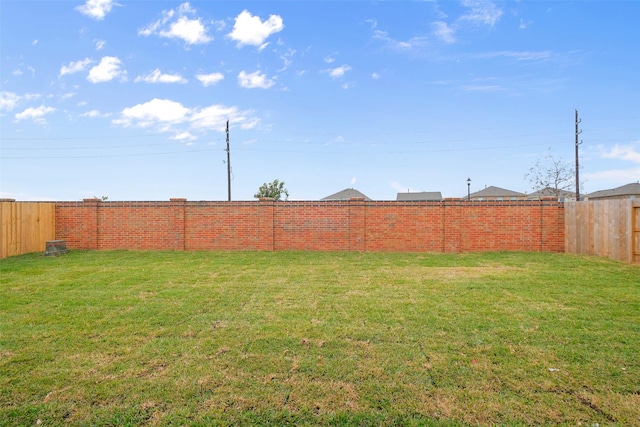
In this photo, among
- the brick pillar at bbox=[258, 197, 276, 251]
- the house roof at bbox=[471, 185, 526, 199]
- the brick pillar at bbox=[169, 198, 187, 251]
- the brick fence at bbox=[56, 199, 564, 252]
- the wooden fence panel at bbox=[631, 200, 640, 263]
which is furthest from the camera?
the house roof at bbox=[471, 185, 526, 199]

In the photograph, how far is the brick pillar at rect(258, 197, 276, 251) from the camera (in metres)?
12.0

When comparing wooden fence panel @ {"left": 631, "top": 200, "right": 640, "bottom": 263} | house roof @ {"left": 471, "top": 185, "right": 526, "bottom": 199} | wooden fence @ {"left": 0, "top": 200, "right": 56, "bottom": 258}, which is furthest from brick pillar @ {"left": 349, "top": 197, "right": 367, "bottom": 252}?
house roof @ {"left": 471, "top": 185, "right": 526, "bottom": 199}

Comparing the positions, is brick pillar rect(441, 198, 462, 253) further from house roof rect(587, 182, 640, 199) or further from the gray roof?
house roof rect(587, 182, 640, 199)

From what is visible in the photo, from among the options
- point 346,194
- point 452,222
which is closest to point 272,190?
point 346,194

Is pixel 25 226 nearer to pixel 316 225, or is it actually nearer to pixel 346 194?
pixel 316 225

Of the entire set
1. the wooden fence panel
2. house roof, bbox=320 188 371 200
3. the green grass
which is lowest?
the green grass

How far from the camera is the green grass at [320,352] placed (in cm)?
235

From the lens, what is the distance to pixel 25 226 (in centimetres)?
1127

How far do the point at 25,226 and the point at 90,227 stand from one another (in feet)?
5.96

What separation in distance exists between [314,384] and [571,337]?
9.82 feet

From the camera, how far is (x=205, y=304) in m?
5.04

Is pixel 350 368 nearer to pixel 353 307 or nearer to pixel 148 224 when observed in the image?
pixel 353 307

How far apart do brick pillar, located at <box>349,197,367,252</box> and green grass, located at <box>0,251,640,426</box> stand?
5.00m

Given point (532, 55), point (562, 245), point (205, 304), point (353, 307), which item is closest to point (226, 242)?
point (205, 304)
